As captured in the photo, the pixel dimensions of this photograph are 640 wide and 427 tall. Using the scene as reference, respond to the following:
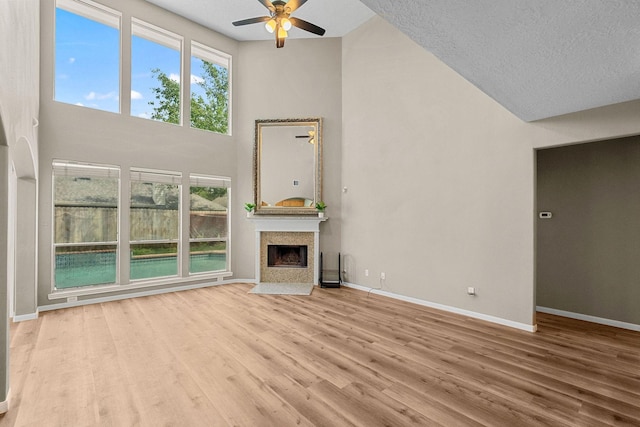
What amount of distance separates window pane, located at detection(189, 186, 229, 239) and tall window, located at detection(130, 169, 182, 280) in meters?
0.30

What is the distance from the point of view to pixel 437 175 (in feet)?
15.1

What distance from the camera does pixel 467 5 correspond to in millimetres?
1509

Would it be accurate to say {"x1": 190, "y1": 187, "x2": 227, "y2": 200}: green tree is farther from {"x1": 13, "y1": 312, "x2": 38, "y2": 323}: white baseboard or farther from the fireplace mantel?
{"x1": 13, "y1": 312, "x2": 38, "y2": 323}: white baseboard

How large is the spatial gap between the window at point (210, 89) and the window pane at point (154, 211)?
1.58 m

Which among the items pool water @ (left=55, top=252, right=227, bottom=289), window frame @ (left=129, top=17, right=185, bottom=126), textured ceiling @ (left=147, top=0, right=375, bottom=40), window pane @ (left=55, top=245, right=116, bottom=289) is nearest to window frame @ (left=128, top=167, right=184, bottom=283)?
pool water @ (left=55, top=252, right=227, bottom=289)

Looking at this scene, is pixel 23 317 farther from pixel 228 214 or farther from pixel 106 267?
pixel 228 214

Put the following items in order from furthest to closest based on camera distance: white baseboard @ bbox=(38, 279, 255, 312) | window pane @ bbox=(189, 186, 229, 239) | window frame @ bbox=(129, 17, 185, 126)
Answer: window pane @ bbox=(189, 186, 229, 239)
window frame @ bbox=(129, 17, 185, 126)
white baseboard @ bbox=(38, 279, 255, 312)

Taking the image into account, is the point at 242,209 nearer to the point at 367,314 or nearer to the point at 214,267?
the point at 214,267

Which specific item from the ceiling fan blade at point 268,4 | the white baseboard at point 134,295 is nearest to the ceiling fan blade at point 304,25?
the ceiling fan blade at point 268,4

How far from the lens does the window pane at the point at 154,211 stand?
17.7 ft

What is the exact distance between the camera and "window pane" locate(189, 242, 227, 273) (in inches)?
235

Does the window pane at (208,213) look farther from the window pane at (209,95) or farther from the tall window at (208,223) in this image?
the window pane at (209,95)

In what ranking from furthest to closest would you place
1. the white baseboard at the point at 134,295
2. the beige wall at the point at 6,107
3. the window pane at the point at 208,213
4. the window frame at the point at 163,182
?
the window pane at the point at 208,213 → the window frame at the point at 163,182 → the white baseboard at the point at 134,295 → the beige wall at the point at 6,107

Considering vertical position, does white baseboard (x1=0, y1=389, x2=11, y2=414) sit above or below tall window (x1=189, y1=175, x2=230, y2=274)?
below
